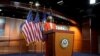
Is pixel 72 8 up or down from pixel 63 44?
up

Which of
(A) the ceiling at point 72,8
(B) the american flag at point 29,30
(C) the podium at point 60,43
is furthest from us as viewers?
(A) the ceiling at point 72,8

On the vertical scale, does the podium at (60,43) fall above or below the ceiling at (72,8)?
below

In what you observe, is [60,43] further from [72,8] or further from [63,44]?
[72,8]

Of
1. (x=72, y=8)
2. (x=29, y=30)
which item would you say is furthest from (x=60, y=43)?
(x=72, y=8)

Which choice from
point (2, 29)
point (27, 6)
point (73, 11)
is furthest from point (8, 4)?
point (73, 11)

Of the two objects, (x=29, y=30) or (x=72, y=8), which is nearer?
(x=29, y=30)

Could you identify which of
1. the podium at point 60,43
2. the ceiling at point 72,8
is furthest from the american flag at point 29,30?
the podium at point 60,43

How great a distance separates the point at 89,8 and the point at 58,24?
10.8ft

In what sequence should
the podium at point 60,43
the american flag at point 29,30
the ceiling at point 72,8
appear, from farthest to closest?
1. the ceiling at point 72,8
2. the american flag at point 29,30
3. the podium at point 60,43

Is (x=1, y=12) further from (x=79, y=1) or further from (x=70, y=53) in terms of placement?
(x=70, y=53)

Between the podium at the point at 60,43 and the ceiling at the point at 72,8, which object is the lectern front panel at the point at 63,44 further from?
the ceiling at the point at 72,8

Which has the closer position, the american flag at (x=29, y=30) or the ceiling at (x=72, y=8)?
the american flag at (x=29, y=30)

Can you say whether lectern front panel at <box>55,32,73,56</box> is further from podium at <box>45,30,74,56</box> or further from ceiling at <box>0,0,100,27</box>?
ceiling at <box>0,0,100,27</box>

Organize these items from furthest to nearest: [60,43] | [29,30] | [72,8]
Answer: [72,8]
[29,30]
[60,43]
